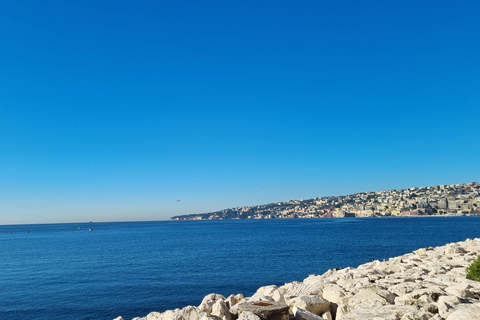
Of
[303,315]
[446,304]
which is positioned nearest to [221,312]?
[303,315]

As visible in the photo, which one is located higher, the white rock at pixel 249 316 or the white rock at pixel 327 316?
the white rock at pixel 249 316

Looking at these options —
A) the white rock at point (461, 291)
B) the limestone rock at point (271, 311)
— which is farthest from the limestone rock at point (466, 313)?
the limestone rock at point (271, 311)

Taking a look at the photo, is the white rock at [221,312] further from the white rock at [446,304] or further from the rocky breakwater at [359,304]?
the white rock at [446,304]

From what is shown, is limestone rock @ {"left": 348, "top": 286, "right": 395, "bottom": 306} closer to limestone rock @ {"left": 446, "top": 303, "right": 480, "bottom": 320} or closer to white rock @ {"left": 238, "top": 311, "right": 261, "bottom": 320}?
limestone rock @ {"left": 446, "top": 303, "right": 480, "bottom": 320}

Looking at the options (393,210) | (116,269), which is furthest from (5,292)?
(393,210)

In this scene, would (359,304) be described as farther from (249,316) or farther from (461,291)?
(461,291)

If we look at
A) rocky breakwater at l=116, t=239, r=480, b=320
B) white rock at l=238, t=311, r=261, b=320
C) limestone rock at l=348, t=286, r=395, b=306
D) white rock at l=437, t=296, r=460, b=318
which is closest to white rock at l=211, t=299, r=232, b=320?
rocky breakwater at l=116, t=239, r=480, b=320

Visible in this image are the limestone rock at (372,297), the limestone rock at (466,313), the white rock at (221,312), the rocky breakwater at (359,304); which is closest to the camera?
the limestone rock at (466,313)

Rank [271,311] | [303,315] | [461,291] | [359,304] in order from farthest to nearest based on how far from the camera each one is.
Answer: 1. [461,291]
2. [359,304]
3. [303,315]
4. [271,311]

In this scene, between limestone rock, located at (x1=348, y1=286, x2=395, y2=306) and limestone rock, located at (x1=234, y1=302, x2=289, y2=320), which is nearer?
limestone rock, located at (x1=234, y1=302, x2=289, y2=320)

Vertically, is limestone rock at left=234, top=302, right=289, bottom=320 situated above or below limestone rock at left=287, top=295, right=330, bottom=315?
above

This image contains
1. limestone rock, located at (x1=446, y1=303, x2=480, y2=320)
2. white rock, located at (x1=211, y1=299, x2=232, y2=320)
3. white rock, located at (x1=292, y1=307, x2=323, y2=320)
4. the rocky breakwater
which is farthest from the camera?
→ white rock, located at (x1=211, y1=299, x2=232, y2=320)

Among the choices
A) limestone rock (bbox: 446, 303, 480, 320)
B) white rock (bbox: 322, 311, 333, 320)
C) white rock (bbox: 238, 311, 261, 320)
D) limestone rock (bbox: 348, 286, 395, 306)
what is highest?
white rock (bbox: 238, 311, 261, 320)

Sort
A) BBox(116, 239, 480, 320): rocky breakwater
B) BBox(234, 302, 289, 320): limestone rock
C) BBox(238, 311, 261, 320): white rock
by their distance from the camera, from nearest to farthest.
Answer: BBox(116, 239, 480, 320): rocky breakwater
BBox(238, 311, 261, 320): white rock
BBox(234, 302, 289, 320): limestone rock
